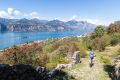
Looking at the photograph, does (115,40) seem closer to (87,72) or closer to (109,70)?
(109,70)

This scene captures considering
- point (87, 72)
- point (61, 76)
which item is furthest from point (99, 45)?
point (61, 76)

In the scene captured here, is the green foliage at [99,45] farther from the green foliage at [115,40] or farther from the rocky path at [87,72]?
the rocky path at [87,72]

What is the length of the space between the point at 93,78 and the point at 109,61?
7740mm

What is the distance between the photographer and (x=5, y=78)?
1377 cm

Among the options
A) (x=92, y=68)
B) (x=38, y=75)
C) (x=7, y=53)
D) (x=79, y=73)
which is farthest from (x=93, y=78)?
(x=7, y=53)

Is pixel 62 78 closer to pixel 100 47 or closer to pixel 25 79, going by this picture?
pixel 25 79

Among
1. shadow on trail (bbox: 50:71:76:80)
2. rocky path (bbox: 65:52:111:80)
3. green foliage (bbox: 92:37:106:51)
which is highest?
green foliage (bbox: 92:37:106:51)

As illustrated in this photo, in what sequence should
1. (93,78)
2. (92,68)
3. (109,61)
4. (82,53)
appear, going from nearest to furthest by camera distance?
(93,78) → (92,68) → (109,61) → (82,53)

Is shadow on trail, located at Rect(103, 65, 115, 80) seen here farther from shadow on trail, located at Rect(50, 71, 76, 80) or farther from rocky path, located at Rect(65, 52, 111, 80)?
shadow on trail, located at Rect(50, 71, 76, 80)

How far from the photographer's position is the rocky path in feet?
67.3

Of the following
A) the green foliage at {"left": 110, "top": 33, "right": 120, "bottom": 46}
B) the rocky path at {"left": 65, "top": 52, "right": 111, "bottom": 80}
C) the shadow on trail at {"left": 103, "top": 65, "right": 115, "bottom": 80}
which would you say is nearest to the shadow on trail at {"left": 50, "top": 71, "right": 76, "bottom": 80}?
the rocky path at {"left": 65, "top": 52, "right": 111, "bottom": 80}

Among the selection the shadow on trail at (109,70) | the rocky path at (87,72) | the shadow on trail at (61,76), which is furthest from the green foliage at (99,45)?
the shadow on trail at (61,76)

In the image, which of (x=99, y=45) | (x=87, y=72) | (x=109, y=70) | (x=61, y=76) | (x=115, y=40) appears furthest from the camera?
(x=115, y=40)

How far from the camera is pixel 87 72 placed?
22.1 meters
